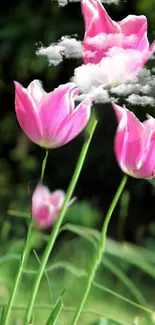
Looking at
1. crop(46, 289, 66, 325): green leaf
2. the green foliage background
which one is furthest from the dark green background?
crop(46, 289, 66, 325): green leaf

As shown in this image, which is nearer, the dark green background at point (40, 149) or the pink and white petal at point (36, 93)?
the pink and white petal at point (36, 93)

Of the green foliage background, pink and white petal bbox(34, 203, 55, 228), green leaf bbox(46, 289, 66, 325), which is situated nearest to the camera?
green leaf bbox(46, 289, 66, 325)

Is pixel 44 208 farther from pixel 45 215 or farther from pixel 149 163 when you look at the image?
pixel 149 163

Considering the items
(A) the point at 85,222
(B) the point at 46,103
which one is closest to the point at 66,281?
(A) the point at 85,222

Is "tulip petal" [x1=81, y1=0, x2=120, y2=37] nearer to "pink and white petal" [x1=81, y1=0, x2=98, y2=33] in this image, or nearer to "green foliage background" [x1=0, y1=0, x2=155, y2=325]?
"pink and white petal" [x1=81, y1=0, x2=98, y2=33]

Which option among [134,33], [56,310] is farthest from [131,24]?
[56,310]

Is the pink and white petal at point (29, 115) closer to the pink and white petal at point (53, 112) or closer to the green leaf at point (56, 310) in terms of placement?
the pink and white petal at point (53, 112)

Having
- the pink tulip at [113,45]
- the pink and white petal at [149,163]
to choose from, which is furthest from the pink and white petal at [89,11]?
the pink and white petal at [149,163]
